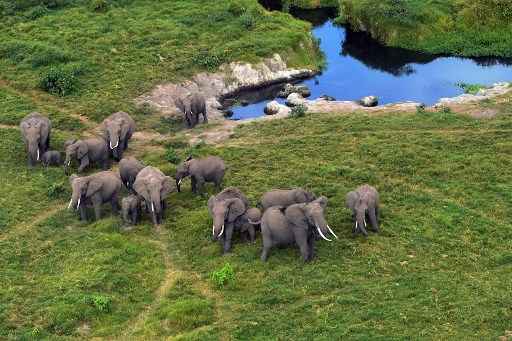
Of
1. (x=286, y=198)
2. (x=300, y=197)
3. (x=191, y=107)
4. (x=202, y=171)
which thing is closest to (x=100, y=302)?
(x=286, y=198)

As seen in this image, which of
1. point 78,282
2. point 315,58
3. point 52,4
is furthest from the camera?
point 52,4

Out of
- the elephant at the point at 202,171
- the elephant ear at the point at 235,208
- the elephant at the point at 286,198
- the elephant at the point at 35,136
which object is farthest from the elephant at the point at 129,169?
the elephant at the point at 286,198

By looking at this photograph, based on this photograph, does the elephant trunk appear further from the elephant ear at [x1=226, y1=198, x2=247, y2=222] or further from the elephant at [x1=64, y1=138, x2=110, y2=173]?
the elephant at [x1=64, y1=138, x2=110, y2=173]

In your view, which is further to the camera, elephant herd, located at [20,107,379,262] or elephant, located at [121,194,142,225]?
elephant, located at [121,194,142,225]

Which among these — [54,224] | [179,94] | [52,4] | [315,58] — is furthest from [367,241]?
[52,4]

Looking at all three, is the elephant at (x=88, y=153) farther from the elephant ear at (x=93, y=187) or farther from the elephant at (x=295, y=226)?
the elephant at (x=295, y=226)

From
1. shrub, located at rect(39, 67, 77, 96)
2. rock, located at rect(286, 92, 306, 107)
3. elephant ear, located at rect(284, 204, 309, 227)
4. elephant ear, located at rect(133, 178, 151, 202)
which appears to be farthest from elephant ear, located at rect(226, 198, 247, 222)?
shrub, located at rect(39, 67, 77, 96)

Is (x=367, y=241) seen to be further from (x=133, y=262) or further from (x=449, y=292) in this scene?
(x=133, y=262)
